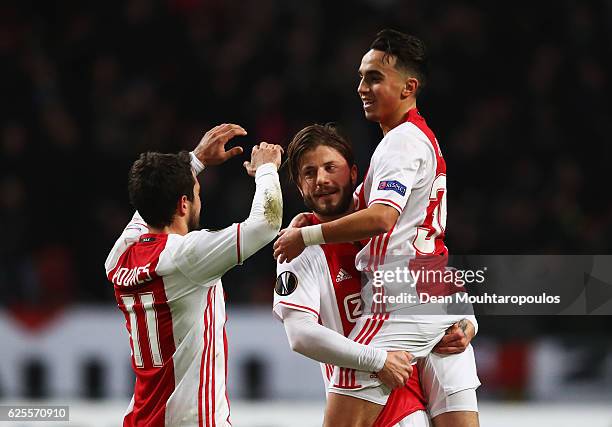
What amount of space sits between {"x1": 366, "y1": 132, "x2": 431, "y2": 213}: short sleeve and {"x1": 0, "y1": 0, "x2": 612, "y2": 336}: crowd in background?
471cm

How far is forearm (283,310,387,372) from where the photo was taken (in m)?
4.30

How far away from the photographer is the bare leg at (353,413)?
14.4 ft

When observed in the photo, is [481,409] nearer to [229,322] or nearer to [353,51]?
[229,322]

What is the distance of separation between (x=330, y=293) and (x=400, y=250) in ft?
1.36

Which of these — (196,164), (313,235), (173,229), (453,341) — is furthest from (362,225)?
(196,164)

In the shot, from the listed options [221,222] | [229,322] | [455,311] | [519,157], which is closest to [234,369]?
[229,322]

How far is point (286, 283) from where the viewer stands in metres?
4.49

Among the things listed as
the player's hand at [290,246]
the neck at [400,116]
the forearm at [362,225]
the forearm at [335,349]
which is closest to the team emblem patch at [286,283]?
the forearm at [335,349]

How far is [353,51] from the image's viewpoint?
10.6 metres

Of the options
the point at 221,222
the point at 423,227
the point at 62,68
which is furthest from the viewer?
the point at 62,68

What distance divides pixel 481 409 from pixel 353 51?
435 cm

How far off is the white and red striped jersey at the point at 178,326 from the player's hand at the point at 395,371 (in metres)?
0.70

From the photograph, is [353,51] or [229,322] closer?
[229,322]

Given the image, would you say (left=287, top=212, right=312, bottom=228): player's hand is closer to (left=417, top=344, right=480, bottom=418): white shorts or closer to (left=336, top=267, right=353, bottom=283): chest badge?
(left=336, top=267, right=353, bottom=283): chest badge
